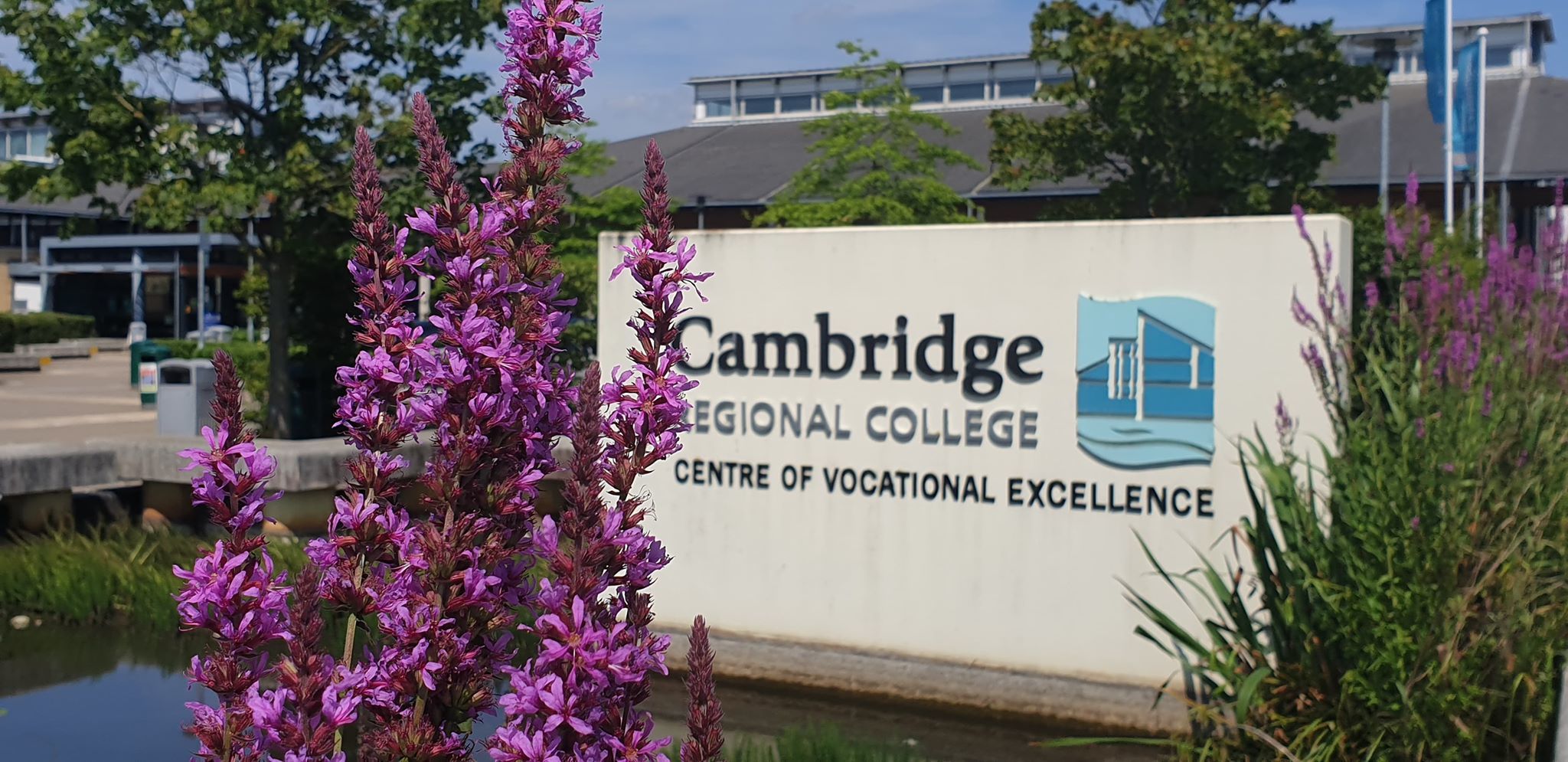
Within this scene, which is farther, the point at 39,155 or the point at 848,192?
the point at 39,155

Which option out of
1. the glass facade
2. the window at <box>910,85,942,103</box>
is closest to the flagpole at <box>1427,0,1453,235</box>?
the window at <box>910,85,942,103</box>

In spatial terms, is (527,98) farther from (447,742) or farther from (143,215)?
(143,215)

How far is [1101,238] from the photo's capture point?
7.58m

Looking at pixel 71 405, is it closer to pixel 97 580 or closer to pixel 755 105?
pixel 97 580

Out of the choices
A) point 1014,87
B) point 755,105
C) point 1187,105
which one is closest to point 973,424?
point 1187,105

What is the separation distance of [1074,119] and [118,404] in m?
16.4

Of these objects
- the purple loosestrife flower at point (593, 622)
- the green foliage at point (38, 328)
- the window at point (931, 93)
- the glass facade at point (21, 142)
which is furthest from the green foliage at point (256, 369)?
the glass facade at point (21, 142)

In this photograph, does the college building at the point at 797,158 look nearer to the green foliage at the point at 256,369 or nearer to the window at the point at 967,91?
the window at the point at 967,91

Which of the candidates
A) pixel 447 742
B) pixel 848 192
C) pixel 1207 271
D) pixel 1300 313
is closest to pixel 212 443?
pixel 447 742

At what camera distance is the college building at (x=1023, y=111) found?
38812 mm

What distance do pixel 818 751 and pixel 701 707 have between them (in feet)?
11.4

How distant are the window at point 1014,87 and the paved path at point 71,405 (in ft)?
104

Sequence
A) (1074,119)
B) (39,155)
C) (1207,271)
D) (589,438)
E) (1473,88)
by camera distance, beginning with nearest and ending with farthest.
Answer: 1. (589,438)
2. (1207,271)
3. (1074,119)
4. (1473,88)
5. (39,155)

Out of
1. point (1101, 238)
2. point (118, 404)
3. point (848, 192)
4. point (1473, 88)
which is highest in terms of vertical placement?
point (1473, 88)
